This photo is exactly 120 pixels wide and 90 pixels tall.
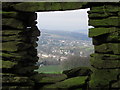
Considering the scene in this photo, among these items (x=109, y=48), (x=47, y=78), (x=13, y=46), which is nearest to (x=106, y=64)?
(x=109, y=48)

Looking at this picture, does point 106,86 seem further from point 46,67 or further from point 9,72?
point 46,67

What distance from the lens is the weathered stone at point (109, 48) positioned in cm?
1338

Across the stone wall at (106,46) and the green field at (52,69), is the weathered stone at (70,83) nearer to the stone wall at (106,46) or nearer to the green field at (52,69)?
the stone wall at (106,46)

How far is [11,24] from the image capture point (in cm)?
1393

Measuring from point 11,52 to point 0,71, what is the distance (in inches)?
39.0

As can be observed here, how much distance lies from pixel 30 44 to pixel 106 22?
3683mm

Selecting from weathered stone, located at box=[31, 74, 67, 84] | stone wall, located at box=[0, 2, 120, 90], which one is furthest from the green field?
stone wall, located at box=[0, 2, 120, 90]

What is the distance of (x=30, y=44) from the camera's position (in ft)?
47.9

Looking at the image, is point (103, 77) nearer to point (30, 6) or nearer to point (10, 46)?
point (10, 46)

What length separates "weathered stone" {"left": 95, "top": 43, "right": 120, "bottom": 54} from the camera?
13383 mm

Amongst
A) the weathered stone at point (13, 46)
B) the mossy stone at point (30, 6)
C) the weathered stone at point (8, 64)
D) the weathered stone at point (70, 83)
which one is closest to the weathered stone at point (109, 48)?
the weathered stone at point (70, 83)

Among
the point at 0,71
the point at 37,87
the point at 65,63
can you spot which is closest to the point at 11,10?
the point at 0,71

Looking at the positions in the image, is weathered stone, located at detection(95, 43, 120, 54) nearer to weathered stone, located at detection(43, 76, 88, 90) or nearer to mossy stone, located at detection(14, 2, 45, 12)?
weathered stone, located at detection(43, 76, 88, 90)

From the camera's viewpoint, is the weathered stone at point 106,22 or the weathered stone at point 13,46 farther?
the weathered stone at point 13,46
